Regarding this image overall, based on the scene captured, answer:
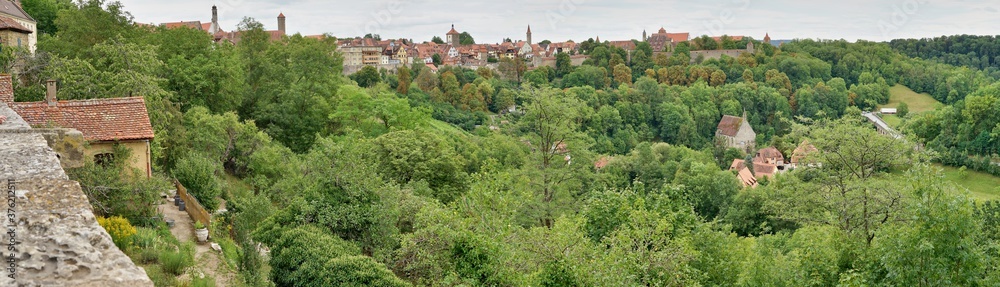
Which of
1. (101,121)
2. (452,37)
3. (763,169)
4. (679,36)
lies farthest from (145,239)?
(679,36)

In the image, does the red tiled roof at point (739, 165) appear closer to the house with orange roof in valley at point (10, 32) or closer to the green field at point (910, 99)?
the green field at point (910, 99)

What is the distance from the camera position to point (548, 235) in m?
13.9

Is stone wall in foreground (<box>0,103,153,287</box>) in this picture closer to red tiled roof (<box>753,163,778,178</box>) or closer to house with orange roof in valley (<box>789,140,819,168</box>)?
house with orange roof in valley (<box>789,140,819,168</box>)

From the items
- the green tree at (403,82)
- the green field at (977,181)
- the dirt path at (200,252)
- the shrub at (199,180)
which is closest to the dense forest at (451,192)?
the shrub at (199,180)

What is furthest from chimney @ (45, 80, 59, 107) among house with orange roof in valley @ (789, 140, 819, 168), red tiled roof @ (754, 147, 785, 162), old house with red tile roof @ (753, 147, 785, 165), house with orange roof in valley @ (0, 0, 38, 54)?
red tiled roof @ (754, 147, 785, 162)

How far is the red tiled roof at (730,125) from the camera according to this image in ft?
288

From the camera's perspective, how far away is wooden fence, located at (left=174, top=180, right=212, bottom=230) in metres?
16.9

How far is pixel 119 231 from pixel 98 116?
3431mm

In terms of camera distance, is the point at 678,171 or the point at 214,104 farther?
the point at 678,171

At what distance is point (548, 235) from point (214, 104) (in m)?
21.2

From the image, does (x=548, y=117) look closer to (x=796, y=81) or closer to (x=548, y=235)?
(x=548, y=235)

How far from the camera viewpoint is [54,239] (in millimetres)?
5910

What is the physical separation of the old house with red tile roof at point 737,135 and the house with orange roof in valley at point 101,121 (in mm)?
75904

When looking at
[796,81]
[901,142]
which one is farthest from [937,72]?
[901,142]
